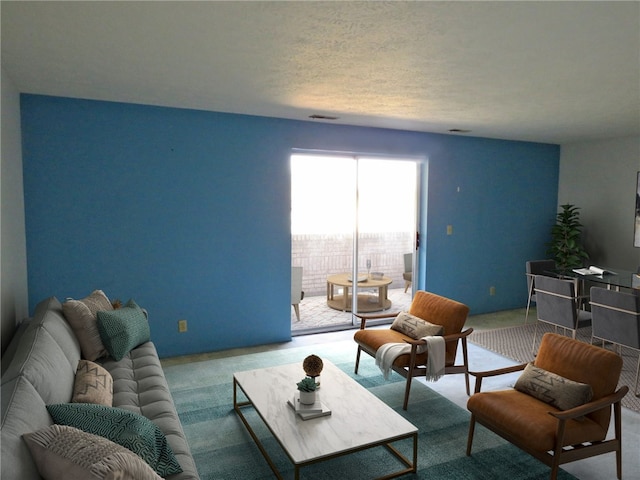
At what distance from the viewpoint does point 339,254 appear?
562 centimetres

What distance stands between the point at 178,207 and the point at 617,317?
409 centimetres

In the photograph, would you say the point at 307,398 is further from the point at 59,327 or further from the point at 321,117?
the point at 321,117

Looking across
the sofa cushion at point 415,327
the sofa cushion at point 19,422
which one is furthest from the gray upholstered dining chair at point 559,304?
the sofa cushion at point 19,422

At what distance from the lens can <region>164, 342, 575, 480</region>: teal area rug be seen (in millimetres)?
2639

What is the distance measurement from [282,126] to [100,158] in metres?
1.84

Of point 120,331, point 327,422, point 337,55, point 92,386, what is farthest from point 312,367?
point 337,55

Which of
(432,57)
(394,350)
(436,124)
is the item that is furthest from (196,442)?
(436,124)

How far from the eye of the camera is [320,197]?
5352mm

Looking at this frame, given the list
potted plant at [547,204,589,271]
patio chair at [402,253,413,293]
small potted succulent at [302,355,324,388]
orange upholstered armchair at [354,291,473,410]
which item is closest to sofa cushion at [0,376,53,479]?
small potted succulent at [302,355,324,388]

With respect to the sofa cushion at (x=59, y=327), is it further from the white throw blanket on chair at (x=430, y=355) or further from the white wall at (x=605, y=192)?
the white wall at (x=605, y=192)

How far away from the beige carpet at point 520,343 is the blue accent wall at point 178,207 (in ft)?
3.61

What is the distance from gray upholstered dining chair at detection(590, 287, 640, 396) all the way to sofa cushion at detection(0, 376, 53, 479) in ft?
13.3

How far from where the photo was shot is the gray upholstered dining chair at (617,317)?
3588 mm

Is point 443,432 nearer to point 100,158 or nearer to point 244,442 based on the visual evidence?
point 244,442
